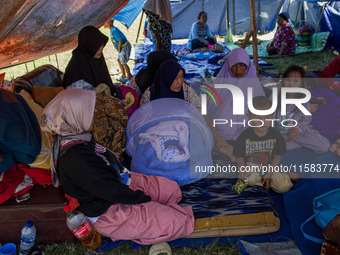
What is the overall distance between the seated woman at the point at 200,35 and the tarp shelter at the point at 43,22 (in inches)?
200

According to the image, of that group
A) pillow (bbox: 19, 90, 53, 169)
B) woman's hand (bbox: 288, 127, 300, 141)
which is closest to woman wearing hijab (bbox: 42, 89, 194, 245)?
pillow (bbox: 19, 90, 53, 169)

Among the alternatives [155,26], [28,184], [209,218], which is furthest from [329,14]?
[28,184]

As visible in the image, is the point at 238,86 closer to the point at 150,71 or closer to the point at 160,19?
the point at 150,71

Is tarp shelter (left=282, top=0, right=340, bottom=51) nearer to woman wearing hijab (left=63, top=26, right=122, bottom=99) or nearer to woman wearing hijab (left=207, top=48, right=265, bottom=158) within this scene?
woman wearing hijab (left=207, top=48, right=265, bottom=158)

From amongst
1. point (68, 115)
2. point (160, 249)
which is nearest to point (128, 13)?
point (68, 115)

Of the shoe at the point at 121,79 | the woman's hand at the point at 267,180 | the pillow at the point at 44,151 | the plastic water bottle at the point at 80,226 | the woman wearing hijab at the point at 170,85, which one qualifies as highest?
the woman wearing hijab at the point at 170,85

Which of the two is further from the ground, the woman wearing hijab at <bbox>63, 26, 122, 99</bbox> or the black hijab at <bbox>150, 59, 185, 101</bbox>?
the woman wearing hijab at <bbox>63, 26, 122, 99</bbox>

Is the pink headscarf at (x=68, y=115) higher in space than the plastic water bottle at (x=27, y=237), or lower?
higher

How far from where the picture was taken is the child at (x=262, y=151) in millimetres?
2701

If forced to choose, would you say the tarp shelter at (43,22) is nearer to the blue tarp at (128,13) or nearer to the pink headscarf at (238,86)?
the pink headscarf at (238,86)

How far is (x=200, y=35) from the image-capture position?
27.9 feet

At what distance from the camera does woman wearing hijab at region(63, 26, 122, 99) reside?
3.54 meters

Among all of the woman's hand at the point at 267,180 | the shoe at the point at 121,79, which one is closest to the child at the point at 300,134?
the woman's hand at the point at 267,180

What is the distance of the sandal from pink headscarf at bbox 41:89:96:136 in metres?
1.07
